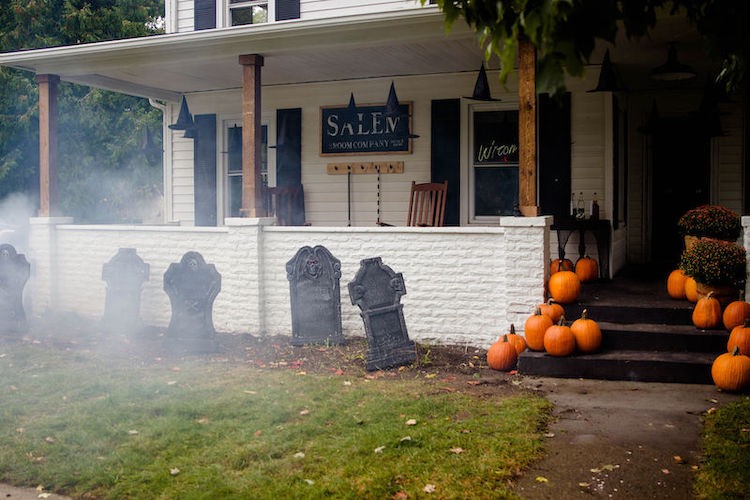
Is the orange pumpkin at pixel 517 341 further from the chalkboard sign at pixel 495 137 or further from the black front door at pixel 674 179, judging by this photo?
the black front door at pixel 674 179

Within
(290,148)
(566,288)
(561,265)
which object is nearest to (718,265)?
(566,288)

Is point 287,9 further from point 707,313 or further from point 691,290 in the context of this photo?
point 707,313

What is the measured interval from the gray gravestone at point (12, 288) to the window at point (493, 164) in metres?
5.86

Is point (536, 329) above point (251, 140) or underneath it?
underneath

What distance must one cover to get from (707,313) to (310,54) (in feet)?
17.1

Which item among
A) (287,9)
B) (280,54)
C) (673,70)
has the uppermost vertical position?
(287,9)

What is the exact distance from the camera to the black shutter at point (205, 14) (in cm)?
1136

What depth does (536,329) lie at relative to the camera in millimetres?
6859

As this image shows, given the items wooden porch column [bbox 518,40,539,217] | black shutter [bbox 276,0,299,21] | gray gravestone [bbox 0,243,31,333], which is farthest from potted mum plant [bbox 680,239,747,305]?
gray gravestone [bbox 0,243,31,333]

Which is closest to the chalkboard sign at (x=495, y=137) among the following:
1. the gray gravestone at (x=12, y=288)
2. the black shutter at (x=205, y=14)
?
the black shutter at (x=205, y=14)

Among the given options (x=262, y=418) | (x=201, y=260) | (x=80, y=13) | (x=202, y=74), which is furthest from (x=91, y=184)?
(x=262, y=418)

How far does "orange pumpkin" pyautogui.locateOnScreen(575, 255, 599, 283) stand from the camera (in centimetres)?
879

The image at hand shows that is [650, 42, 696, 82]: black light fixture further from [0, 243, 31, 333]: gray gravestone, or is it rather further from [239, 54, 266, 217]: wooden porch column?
[0, 243, 31, 333]: gray gravestone

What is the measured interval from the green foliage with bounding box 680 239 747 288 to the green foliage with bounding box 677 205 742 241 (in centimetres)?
70
